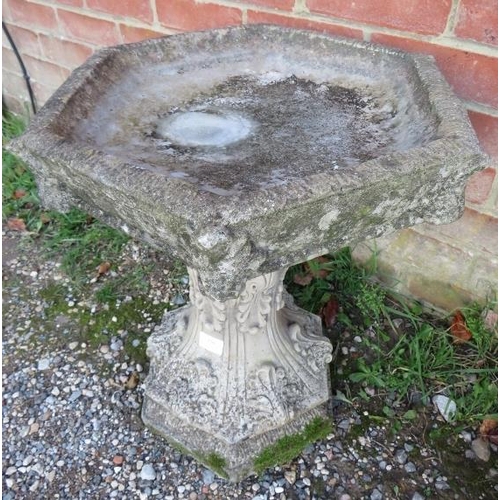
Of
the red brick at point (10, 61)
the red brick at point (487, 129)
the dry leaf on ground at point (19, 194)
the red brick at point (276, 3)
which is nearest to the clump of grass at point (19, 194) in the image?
the dry leaf on ground at point (19, 194)

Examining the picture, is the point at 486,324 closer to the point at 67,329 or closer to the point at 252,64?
the point at 252,64

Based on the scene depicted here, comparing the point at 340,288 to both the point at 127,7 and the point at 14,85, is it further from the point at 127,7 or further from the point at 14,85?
the point at 14,85

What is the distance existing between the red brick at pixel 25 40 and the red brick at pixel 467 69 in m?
1.94

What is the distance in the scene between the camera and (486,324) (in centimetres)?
180

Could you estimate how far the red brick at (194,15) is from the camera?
5.94ft

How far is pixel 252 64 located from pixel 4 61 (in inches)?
79.8

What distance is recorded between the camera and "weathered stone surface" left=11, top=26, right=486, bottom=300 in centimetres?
82

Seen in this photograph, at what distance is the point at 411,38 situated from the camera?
1.47 m

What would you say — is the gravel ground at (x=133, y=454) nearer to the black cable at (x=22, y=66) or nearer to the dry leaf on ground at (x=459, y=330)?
the dry leaf on ground at (x=459, y=330)

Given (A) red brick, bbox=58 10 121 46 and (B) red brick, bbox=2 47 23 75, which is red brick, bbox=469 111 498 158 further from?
(B) red brick, bbox=2 47 23 75

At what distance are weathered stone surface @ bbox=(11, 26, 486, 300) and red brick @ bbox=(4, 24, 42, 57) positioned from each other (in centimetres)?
152

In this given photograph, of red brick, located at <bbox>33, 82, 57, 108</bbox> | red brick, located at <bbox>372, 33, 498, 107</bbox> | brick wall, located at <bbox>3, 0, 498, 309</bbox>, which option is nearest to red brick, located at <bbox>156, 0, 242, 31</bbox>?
brick wall, located at <bbox>3, 0, 498, 309</bbox>

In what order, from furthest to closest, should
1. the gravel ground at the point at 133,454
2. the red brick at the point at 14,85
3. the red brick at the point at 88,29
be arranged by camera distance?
the red brick at the point at 14,85
the red brick at the point at 88,29
the gravel ground at the point at 133,454

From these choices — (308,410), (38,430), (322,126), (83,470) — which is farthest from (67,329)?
(322,126)
